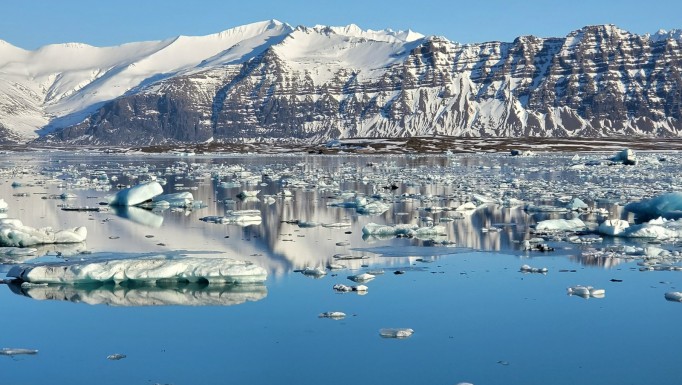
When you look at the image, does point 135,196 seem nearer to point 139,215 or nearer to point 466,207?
point 139,215

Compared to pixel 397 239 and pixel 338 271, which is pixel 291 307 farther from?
pixel 397 239

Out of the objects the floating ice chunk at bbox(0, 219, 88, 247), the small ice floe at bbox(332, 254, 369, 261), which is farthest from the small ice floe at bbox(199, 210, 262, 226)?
the small ice floe at bbox(332, 254, 369, 261)

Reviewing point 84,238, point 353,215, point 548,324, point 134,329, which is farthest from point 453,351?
Result: point 353,215

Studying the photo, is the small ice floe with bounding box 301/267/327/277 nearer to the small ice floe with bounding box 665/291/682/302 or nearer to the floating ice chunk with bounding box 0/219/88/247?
the small ice floe with bounding box 665/291/682/302

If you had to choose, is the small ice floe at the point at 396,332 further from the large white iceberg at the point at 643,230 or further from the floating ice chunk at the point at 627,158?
the floating ice chunk at the point at 627,158

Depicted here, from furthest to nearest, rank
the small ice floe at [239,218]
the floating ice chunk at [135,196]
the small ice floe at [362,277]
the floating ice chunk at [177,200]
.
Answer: the floating ice chunk at [135,196], the floating ice chunk at [177,200], the small ice floe at [239,218], the small ice floe at [362,277]

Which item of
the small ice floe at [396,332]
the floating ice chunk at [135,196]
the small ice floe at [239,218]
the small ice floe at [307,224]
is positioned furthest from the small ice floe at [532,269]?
the floating ice chunk at [135,196]
